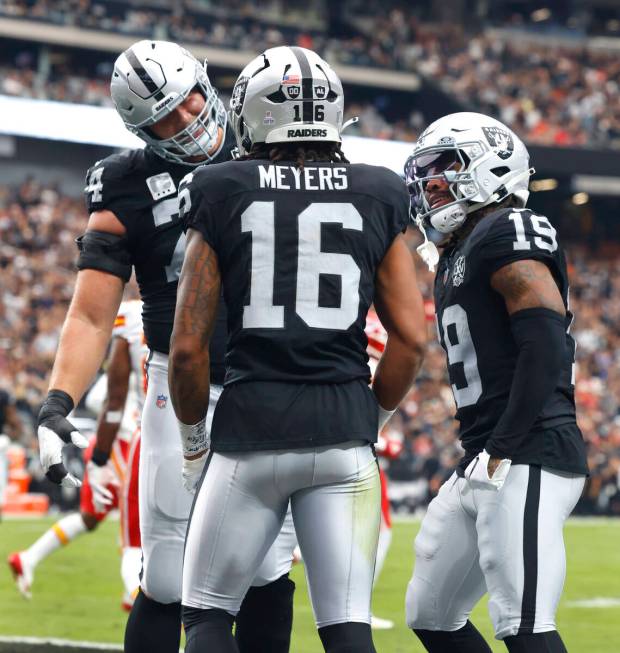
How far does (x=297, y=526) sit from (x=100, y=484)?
374cm

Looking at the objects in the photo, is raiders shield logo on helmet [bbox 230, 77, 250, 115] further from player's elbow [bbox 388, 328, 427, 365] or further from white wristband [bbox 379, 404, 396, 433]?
white wristband [bbox 379, 404, 396, 433]

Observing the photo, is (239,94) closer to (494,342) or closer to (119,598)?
(494,342)

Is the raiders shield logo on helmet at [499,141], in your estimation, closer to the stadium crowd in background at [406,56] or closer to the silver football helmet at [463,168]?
the silver football helmet at [463,168]

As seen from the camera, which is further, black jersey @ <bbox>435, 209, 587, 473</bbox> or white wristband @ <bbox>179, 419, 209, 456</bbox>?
black jersey @ <bbox>435, 209, 587, 473</bbox>

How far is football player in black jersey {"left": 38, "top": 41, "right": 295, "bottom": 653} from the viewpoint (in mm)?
3916

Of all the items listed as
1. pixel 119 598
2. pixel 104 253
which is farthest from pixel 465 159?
pixel 119 598

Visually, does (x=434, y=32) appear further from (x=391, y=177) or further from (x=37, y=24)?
(x=391, y=177)

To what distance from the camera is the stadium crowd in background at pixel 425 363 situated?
633 inches

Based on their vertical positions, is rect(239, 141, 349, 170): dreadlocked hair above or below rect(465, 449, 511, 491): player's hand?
above

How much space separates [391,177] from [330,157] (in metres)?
0.18

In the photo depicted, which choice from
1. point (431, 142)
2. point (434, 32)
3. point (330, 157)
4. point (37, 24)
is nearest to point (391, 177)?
point (330, 157)

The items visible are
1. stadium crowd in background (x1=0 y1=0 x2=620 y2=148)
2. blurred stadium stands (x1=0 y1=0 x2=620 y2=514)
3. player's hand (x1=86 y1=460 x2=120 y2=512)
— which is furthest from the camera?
stadium crowd in background (x1=0 y1=0 x2=620 y2=148)

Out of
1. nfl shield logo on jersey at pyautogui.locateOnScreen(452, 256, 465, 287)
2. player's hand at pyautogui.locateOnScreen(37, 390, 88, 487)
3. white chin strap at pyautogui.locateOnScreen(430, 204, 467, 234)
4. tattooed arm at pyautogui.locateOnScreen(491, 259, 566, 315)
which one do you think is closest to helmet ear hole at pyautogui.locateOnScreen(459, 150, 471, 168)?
white chin strap at pyautogui.locateOnScreen(430, 204, 467, 234)

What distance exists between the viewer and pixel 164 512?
3922 millimetres
